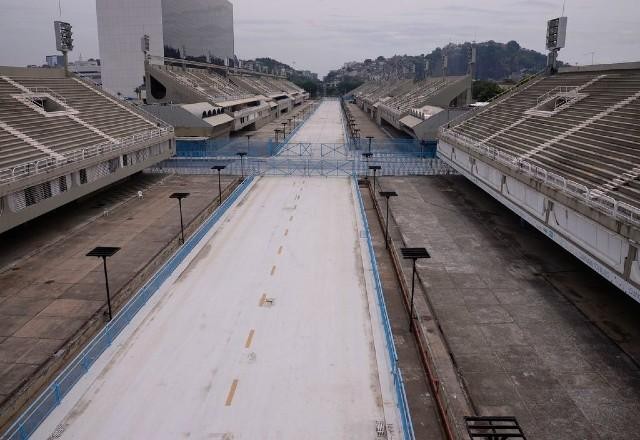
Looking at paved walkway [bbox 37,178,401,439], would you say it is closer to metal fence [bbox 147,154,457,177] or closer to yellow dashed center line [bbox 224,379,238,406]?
yellow dashed center line [bbox 224,379,238,406]

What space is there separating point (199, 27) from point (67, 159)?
108 metres

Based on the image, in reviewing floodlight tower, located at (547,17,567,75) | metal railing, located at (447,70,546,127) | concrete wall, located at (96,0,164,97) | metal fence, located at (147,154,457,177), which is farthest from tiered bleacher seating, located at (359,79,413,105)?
floodlight tower, located at (547,17,567,75)

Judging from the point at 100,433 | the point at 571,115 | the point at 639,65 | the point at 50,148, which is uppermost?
the point at 639,65

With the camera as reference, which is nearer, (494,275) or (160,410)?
(160,410)

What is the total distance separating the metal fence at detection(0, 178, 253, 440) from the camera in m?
11.3

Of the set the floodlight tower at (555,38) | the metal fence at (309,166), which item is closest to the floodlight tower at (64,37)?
the metal fence at (309,166)

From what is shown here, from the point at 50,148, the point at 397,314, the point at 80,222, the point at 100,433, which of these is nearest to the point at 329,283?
the point at 397,314

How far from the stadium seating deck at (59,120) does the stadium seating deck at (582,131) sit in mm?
24776

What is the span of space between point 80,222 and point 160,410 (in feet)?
58.9

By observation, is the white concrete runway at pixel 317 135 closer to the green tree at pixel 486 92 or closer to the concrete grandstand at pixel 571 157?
the concrete grandstand at pixel 571 157

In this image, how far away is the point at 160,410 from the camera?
39.6 ft

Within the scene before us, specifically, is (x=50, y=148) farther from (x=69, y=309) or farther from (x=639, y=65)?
(x=639, y=65)

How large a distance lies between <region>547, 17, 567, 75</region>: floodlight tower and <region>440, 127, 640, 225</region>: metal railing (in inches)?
515

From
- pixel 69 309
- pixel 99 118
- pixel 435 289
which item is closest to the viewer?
pixel 69 309
